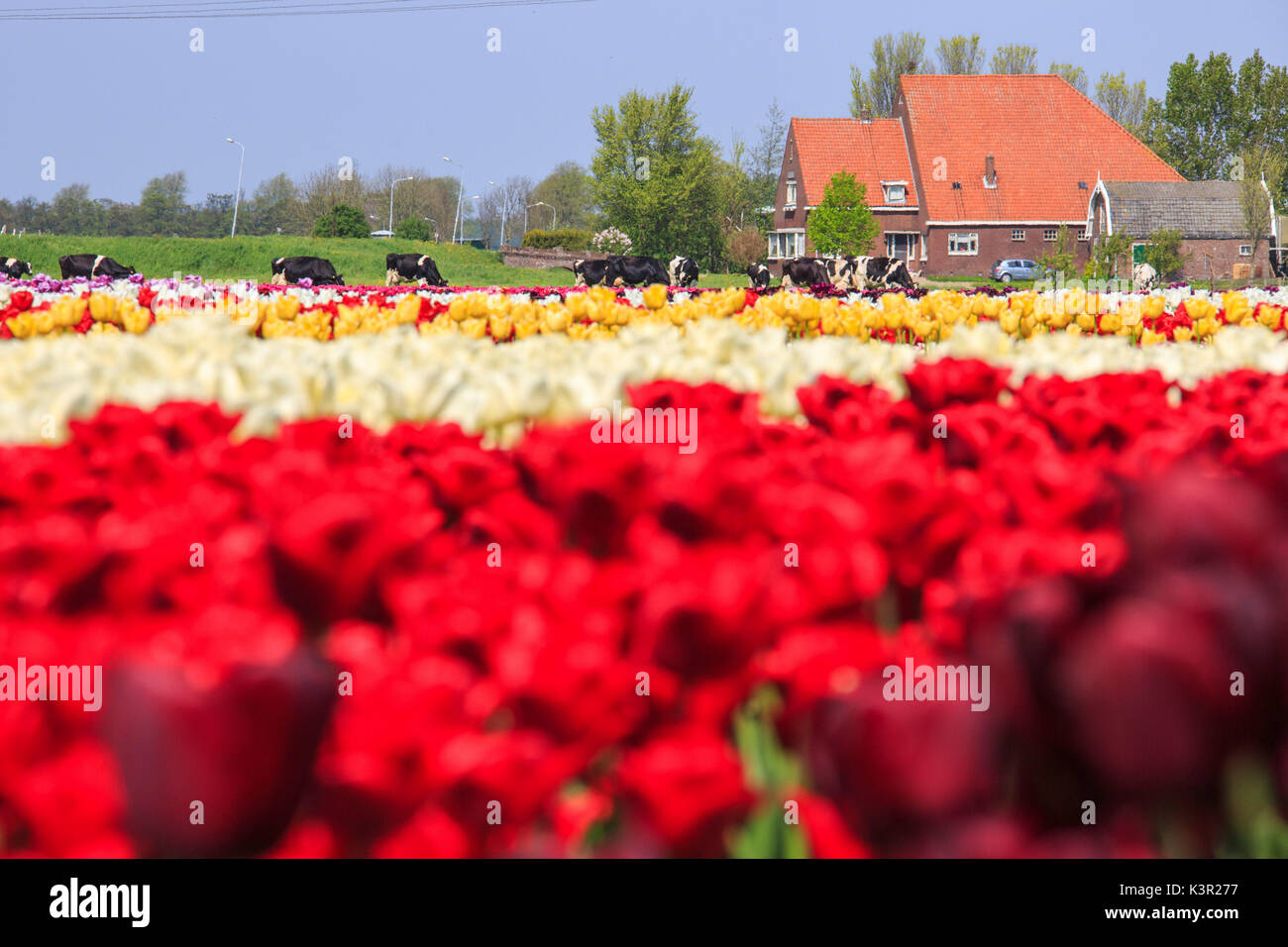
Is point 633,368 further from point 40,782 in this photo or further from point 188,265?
point 188,265

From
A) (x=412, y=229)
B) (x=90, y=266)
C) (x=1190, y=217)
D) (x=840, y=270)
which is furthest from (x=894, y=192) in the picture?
(x=90, y=266)

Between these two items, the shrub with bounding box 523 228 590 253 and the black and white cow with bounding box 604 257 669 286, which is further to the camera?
the shrub with bounding box 523 228 590 253

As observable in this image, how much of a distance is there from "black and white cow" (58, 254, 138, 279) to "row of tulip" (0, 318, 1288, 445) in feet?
93.4

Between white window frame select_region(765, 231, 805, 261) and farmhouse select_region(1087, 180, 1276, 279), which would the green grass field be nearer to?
white window frame select_region(765, 231, 805, 261)

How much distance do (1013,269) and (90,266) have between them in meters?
43.7

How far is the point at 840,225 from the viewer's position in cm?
5431

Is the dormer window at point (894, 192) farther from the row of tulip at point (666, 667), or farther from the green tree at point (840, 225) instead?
the row of tulip at point (666, 667)

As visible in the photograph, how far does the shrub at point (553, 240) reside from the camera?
205 feet

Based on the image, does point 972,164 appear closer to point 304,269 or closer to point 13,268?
point 304,269

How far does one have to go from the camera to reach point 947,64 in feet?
256

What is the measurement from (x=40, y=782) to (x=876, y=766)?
1.95 feet

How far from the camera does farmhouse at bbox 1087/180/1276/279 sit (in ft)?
203

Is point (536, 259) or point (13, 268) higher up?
point (536, 259)

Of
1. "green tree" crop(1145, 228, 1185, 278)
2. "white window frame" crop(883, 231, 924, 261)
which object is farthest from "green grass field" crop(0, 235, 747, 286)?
"white window frame" crop(883, 231, 924, 261)
